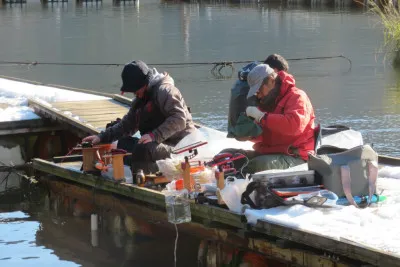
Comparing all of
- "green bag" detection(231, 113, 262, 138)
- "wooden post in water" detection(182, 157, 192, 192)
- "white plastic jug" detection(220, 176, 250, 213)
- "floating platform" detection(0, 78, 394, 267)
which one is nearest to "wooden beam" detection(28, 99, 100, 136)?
"floating platform" detection(0, 78, 394, 267)

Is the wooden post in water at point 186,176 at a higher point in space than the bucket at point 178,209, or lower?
higher

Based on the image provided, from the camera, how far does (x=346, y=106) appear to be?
16344mm

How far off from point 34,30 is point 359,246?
35.2m

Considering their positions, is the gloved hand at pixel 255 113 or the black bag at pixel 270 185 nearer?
the black bag at pixel 270 185

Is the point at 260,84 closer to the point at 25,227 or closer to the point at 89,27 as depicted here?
the point at 25,227

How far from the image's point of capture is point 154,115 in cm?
777

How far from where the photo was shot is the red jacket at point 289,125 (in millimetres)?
6801

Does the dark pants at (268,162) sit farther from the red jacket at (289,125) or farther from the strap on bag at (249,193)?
the strap on bag at (249,193)

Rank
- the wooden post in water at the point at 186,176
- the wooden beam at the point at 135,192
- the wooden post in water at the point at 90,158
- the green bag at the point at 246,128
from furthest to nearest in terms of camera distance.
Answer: the wooden post in water at the point at 90,158
the green bag at the point at 246,128
the wooden post in water at the point at 186,176
the wooden beam at the point at 135,192

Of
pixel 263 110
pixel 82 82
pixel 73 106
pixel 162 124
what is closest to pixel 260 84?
pixel 263 110

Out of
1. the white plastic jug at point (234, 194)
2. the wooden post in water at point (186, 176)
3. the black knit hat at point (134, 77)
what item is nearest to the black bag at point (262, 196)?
the white plastic jug at point (234, 194)

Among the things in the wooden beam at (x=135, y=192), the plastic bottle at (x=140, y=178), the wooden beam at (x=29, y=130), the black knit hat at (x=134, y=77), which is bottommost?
the wooden beam at (x=29, y=130)

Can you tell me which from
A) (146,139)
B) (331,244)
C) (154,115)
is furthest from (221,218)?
(154,115)

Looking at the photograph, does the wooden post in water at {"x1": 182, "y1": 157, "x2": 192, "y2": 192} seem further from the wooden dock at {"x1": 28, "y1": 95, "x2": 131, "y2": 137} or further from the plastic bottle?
the wooden dock at {"x1": 28, "y1": 95, "x2": 131, "y2": 137}
